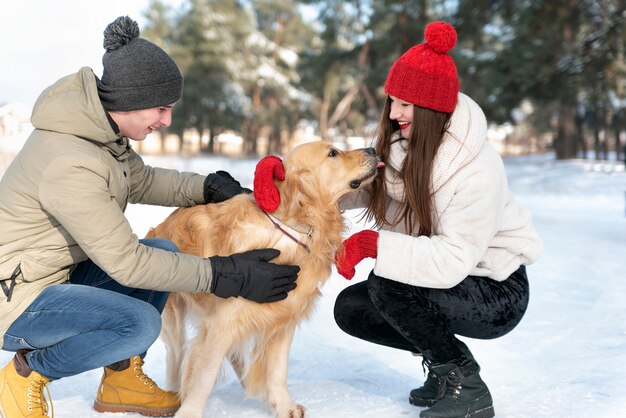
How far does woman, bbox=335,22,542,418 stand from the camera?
244 centimetres

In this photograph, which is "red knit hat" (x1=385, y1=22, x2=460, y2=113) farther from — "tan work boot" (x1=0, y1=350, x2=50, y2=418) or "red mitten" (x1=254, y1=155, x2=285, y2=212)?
"tan work boot" (x1=0, y1=350, x2=50, y2=418)

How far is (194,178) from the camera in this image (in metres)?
2.99

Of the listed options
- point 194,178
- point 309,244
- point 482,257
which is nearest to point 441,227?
point 482,257

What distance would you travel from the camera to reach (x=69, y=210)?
81.9 inches

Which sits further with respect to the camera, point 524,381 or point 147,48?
point 524,381

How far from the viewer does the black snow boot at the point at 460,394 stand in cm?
251

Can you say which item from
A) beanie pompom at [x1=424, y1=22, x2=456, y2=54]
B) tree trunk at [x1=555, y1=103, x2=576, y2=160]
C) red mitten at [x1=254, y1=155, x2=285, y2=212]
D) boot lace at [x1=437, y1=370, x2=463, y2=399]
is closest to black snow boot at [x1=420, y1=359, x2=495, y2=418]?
boot lace at [x1=437, y1=370, x2=463, y2=399]

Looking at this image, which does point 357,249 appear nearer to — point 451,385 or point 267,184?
point 267,184

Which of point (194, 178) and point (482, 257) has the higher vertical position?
point (194, 178)

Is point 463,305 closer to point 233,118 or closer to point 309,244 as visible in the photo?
point 309,244

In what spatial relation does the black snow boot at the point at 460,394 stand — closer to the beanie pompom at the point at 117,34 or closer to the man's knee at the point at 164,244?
the man's knee at the point at 164,244

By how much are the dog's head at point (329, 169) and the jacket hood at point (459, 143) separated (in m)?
0.32

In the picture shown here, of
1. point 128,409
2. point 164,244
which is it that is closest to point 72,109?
point 164,244

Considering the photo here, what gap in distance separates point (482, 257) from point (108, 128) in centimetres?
157
